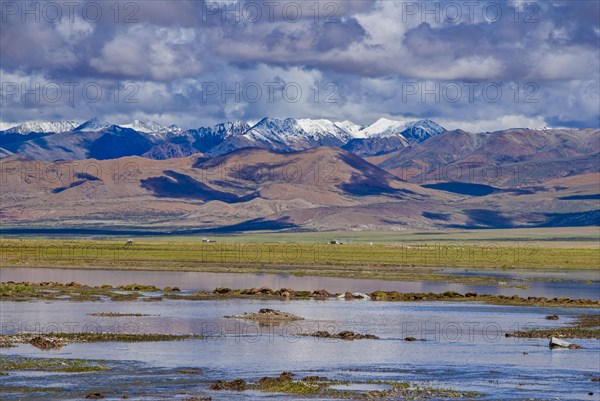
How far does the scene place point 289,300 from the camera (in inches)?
3017

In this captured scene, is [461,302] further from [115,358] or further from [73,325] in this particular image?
[115,358]

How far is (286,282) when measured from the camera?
317ft

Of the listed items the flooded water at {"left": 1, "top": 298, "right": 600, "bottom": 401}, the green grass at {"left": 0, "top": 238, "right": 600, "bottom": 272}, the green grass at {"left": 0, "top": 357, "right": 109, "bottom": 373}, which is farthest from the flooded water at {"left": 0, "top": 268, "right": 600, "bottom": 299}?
the green grass at {"left": 0, "top": 357, "right": 109, "bottom": 373}

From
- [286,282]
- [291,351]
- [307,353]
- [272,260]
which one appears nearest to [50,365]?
[291,351]

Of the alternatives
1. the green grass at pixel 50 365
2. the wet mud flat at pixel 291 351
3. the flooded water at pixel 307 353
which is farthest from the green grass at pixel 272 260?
the green grass at pixel 50 365

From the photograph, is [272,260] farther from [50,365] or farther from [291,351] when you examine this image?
[50,365]

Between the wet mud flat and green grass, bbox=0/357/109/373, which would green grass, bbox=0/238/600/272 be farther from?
green grass, bbox=0/357/109/373

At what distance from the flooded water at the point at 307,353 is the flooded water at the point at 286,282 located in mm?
19648

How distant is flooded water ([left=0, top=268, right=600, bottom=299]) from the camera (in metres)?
89.7

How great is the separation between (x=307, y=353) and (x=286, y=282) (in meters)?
Answer: 48.5

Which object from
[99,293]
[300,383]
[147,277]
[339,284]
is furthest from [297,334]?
[147,277]

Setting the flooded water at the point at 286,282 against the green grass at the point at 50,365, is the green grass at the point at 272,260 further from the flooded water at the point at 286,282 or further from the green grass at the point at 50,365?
the green grass at the point at 50,365

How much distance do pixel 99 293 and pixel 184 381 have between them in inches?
1545

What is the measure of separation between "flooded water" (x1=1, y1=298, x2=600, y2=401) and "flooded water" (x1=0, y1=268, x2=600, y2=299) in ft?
64.5
